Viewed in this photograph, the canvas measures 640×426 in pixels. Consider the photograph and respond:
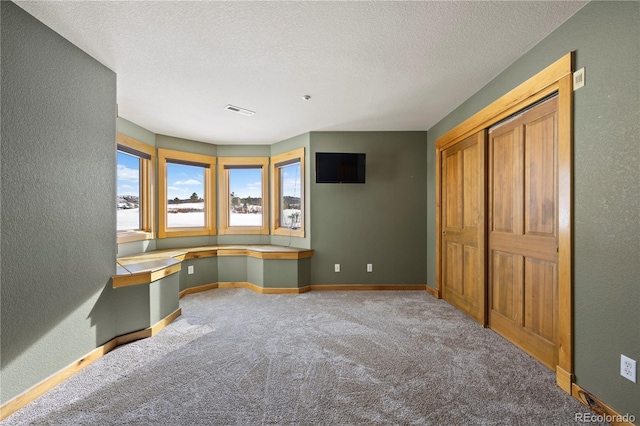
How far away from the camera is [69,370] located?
7.01 ft

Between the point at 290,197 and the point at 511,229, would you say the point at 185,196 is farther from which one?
the point at 511,229

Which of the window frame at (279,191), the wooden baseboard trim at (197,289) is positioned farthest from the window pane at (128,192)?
the window frame at (279,191)

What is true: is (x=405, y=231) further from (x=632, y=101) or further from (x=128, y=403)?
(x=128, y=403)

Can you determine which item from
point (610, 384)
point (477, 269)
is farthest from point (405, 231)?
point (610, 384)

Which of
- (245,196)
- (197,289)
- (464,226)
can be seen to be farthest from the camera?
(245,196)

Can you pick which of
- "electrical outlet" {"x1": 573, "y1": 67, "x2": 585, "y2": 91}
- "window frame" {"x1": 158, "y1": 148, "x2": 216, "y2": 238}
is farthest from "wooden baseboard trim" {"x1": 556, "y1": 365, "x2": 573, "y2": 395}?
"window frame" {"x1": 158, "y1": 148, "x2": 216, "y2": 238}

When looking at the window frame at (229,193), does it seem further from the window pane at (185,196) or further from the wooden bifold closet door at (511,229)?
the wooden bifold closet door at (511,229)

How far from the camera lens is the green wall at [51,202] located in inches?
70.2

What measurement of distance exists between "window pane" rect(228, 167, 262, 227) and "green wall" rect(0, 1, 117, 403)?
2.59 metres

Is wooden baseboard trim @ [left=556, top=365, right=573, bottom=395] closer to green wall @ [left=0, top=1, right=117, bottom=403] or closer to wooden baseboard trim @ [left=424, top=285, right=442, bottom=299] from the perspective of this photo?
wooden baseboard trim @ [left=424, top=285, right=442, bottom=299]

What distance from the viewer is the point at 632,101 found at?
1563mm

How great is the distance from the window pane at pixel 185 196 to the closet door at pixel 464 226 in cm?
390

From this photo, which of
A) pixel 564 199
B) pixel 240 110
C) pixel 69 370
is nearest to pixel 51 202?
pixel 69 370

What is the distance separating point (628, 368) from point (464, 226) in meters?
2.05
